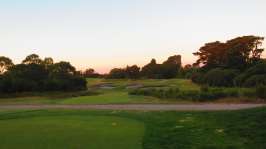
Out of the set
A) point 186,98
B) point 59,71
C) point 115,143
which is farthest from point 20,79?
point 115,143

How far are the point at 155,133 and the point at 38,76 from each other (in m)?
42.8

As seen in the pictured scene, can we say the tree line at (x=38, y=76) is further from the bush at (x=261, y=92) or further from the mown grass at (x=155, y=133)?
the mown grass at (x=155, y=133)

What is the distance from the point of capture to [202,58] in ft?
206

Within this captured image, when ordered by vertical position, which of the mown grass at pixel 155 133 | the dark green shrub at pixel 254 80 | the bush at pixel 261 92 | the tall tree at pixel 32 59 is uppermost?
the tall tree at pixel 32 59

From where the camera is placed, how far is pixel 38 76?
54.1m

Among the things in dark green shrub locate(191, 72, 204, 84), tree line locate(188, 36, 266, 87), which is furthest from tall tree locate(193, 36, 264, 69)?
dark green shrub locate(191, 72, 204, 84)

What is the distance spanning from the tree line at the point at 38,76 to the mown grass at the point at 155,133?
113 ft

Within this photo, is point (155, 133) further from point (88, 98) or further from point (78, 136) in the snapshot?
point (88, 98)

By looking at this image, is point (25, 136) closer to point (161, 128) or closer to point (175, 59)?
point (161, 128)

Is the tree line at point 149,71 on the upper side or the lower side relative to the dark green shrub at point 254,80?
upper

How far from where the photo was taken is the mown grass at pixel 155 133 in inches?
453

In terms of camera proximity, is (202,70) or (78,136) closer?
(78,136)

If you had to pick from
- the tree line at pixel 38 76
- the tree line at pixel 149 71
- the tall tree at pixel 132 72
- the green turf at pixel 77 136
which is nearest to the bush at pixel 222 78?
the tree line at pixel 38 76

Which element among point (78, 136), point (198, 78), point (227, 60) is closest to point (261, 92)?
point (78, 136)
